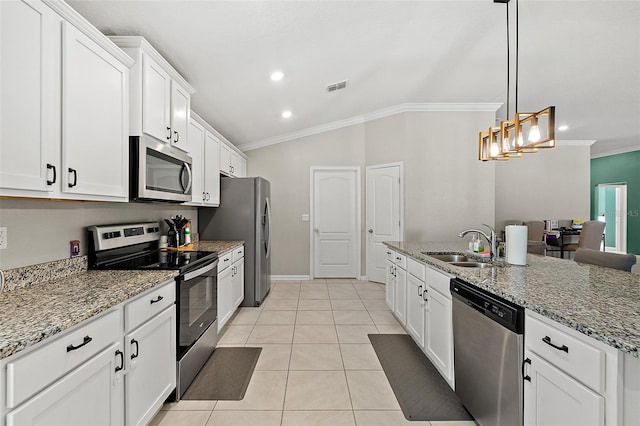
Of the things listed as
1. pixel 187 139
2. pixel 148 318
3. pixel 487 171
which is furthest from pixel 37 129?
pixel 487 171

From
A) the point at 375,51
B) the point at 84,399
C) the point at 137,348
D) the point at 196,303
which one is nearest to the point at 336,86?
the point at 375,51

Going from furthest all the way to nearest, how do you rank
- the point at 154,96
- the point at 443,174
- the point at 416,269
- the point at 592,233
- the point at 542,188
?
the point at 542,188 < the point at 592,233 < the point at 443,174 < the point at 416,269 < the point at 154,96

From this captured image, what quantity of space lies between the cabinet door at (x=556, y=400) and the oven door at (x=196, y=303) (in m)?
1.96

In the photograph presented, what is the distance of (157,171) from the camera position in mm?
2207

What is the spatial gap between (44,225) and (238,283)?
7.32 ft

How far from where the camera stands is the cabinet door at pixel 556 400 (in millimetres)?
1024

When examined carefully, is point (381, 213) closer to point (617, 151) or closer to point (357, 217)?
point (357, 217)

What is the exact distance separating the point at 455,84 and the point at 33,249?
174 inches

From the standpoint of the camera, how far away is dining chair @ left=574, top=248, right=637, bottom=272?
2043mm

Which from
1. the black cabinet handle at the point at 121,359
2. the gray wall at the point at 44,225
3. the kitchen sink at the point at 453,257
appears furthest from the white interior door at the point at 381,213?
the black cabinet handle at the point at 121,359

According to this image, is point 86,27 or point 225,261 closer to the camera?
point 86,27

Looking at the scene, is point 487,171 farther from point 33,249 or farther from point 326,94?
point 33,249

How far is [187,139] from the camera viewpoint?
8.90 feet

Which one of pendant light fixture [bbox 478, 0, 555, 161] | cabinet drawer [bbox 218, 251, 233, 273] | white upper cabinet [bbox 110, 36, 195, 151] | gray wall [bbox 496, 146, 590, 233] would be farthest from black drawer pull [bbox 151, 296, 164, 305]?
gray wall [bbox 496, 146, 590, 233]
